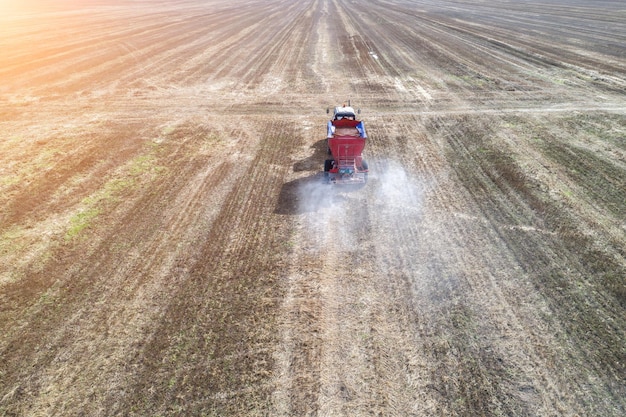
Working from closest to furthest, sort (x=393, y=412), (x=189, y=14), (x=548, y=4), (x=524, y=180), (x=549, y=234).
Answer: (x=393, y=412), (x=549, y=234), (x=524, y=180), (x=189, y=14), (x=548, y=4)

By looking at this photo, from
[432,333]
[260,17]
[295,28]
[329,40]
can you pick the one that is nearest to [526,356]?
[432,333]

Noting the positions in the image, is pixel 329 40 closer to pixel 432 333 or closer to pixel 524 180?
pixel 524 180

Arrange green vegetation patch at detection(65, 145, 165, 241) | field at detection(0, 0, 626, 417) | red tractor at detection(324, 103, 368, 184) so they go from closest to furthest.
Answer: field at detection(0, 0, 626, 417) → green vegetation patch at detection(65, 145, 165, 241) → red tractor at detection(324, 103, 368, 184)

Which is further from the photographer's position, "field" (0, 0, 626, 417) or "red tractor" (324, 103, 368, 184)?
"red tractor" (324, 103, 368, 184)

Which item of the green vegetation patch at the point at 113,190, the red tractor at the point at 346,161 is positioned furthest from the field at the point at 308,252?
the red tractor at the point at 346,161

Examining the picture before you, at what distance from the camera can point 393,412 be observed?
5.63m

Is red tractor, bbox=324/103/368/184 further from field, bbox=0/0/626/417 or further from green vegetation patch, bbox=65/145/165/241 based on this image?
green vegetation patch, bbox=65/145/165/241

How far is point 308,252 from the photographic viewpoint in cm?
899

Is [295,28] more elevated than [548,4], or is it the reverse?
[548,4]

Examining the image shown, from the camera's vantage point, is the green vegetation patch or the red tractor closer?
the green vegetation patch

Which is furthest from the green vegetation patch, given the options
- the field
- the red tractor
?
the red tractor

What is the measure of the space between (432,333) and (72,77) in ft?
88.3

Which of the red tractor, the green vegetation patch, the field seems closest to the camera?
the field

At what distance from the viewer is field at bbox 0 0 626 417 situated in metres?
6.04
